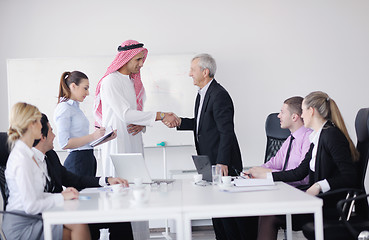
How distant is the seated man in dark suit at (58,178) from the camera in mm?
2732

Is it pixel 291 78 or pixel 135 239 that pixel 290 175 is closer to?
pixel 135 239

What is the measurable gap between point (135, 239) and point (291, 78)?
270cm

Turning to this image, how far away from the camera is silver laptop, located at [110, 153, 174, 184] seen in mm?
2906

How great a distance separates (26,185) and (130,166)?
79 centimetres

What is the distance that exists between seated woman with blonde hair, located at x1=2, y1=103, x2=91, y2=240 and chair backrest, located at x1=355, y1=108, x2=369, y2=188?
1.63 m

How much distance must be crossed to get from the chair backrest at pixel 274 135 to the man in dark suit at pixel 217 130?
18.3 inches

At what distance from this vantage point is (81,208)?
2.20 m

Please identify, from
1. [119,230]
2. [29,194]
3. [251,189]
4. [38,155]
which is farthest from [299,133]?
[29,194]

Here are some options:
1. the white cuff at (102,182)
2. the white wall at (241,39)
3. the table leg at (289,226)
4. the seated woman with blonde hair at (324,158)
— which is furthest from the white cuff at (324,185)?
the white wall at (241,39)

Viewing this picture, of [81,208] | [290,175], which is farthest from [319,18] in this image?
[81,208]

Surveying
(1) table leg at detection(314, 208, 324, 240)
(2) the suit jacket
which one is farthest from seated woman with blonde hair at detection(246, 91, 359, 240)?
(2) the suit jacket

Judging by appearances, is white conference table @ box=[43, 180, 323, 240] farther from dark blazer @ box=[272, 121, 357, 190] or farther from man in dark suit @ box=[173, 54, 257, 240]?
man in dark suit @ box=[173, 54, 257, 240]

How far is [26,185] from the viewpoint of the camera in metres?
2.33

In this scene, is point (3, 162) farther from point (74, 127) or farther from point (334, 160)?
point (334, 160)
